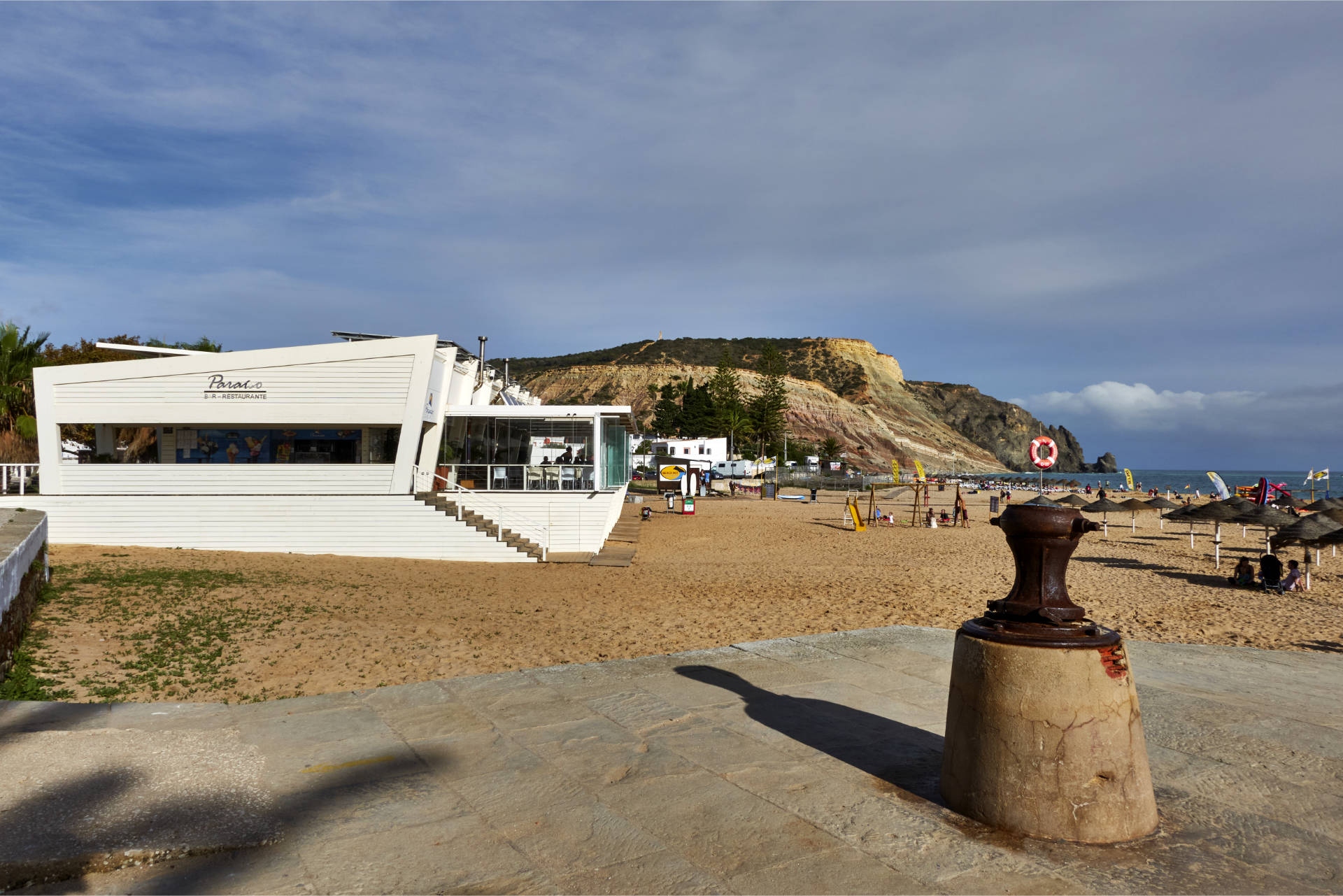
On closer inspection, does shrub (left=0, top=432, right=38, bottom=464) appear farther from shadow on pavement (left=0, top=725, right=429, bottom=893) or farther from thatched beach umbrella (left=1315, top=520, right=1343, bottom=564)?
thatched beach umbrella (left=1315, top=520, right=1343, bottom=564)

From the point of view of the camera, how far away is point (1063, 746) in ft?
11.3

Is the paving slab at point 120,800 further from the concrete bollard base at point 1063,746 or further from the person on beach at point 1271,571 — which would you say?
the person on beach at point 1271,571

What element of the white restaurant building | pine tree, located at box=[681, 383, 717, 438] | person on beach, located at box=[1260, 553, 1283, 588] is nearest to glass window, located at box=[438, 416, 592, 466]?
the white restaurant building

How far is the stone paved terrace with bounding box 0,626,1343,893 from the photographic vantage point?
123 inches

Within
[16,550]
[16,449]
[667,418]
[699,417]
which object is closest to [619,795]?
[16,550]

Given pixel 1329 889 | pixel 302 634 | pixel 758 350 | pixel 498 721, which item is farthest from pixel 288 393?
pixel 758 350

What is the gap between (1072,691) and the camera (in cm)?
→ 345

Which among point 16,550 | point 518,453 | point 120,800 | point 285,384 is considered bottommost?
point 120,800

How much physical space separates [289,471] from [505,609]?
9518 mm

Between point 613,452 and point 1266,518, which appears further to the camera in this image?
point 613,452

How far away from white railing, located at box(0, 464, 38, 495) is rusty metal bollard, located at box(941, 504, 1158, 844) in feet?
72.7

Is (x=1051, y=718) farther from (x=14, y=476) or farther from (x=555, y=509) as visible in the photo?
(x=14, y=476)

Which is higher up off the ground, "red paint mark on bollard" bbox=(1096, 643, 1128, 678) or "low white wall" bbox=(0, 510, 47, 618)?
"red paint mark on bollard" bbox=(1096, 643, 1128, 678)

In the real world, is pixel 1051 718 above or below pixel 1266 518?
below
